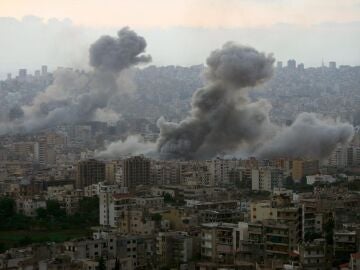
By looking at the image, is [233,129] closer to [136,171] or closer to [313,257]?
[136,171]

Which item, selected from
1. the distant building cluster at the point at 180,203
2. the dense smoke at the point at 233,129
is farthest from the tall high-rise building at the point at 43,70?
the dense smoke at the point at 233,129

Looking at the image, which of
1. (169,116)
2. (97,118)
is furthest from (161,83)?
(97,118)

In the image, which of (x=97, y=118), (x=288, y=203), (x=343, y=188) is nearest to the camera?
(x=288, y=203)

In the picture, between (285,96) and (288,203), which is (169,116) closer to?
(285,96)

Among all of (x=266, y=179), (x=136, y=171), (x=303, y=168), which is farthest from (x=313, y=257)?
(x=303, y=168)

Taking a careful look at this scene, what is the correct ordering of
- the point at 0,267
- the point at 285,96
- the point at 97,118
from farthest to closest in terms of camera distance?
the point at 285,96 → the point at 97,118 → the point at 0,267

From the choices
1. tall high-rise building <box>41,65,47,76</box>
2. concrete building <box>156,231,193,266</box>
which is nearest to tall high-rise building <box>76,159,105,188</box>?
concrete building <box>156,231,193,266</box>
